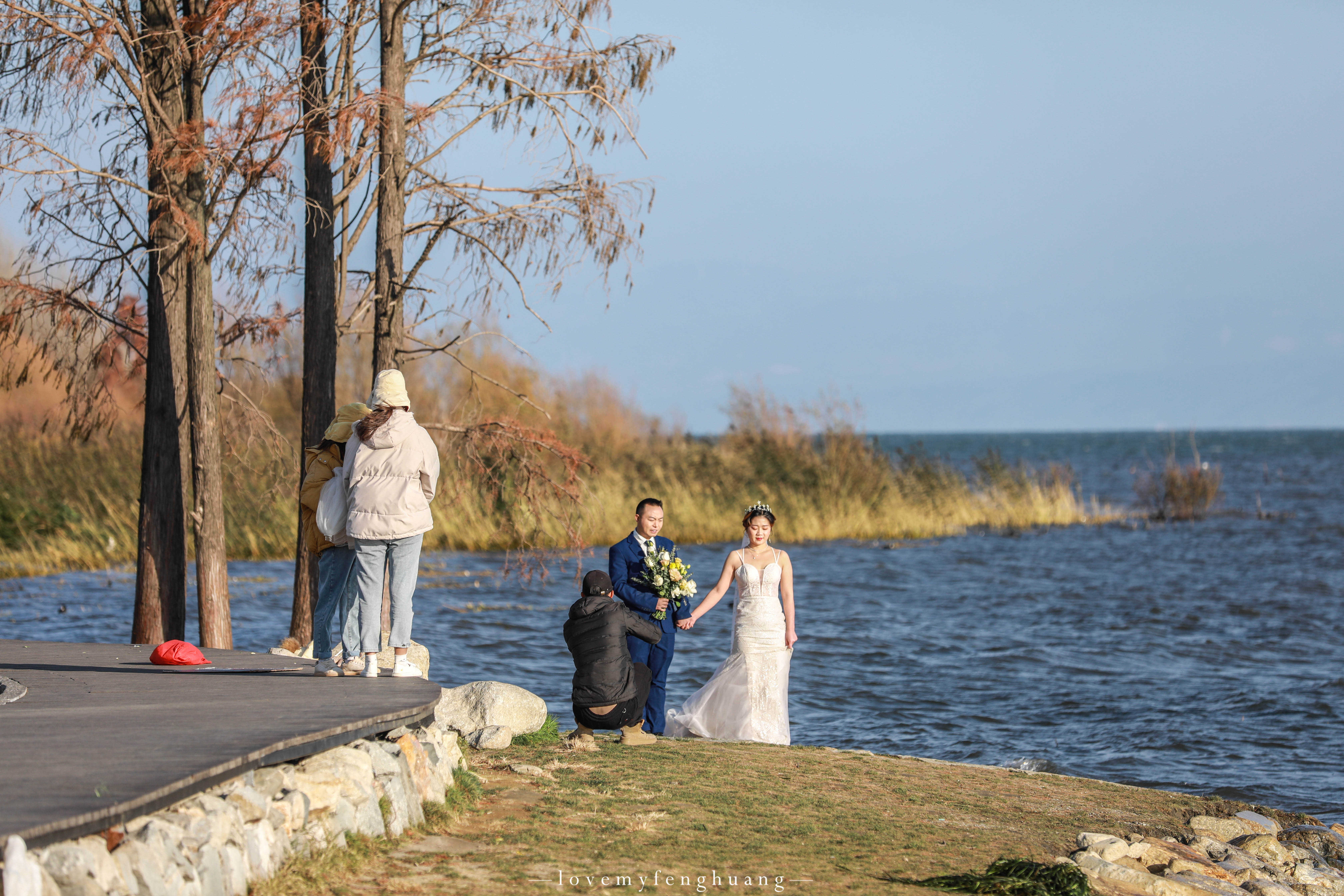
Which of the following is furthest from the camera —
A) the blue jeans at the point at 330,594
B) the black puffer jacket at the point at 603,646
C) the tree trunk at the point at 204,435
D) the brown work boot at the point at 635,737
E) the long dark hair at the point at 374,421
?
the tree trunk at the point at 204,435

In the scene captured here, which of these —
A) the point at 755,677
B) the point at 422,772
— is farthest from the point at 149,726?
the point at 755,677

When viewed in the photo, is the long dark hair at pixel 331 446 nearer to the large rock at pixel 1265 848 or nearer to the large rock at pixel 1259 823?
the large rock at pixel 1265 848

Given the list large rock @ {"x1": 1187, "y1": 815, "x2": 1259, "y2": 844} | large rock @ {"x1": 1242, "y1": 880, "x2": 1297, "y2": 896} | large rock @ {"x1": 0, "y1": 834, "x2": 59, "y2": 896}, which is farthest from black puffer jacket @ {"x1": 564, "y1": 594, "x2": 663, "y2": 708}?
large rock @ {"x1": 0, "y1": 834, "x2": 59, "y2": 896}

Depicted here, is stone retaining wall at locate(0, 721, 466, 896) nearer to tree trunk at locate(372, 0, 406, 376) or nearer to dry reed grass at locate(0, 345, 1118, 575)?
tree trunk at locate(372, 0, 406, 376)

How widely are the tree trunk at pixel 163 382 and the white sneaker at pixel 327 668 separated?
14.2 feet

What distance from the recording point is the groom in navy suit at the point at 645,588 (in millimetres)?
8977

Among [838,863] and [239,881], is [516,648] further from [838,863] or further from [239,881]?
[239,881]

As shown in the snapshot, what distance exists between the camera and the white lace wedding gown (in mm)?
9977

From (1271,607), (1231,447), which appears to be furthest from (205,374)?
(1231,447)

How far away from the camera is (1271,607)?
21750 mm

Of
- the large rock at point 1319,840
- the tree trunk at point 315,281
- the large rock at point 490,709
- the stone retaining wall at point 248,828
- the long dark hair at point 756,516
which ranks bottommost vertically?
the large rock at point 1319,840

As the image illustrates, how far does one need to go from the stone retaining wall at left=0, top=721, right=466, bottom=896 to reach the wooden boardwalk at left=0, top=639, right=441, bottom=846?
9 cm

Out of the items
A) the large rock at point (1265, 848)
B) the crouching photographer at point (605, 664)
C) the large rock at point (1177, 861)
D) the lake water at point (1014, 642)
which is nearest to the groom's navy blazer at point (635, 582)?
the crouching photographer at point (605, 664)

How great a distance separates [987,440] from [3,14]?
185497 millimetres
